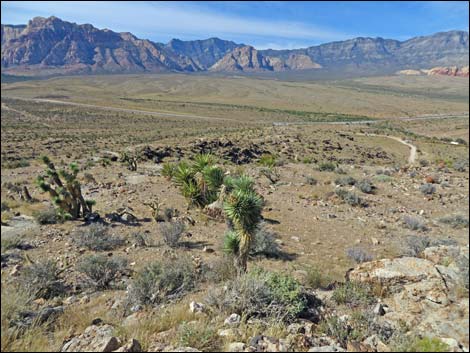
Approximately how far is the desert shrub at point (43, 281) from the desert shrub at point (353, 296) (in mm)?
5577

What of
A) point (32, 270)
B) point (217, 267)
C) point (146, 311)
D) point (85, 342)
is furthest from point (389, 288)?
point (32, 270)

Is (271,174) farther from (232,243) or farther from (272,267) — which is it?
(232,243)

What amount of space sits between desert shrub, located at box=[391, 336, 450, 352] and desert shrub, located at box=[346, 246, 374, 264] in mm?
5498

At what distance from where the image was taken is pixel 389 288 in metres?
6.77

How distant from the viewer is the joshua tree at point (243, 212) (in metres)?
7.11

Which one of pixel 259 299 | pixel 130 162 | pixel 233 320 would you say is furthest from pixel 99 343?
pixel 130 162

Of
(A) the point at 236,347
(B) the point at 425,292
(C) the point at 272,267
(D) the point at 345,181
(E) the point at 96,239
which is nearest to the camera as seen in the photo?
(A) the point at 236,347

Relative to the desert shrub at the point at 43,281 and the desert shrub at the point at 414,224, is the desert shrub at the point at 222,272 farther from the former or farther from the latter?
the desert shrub at the point at 414,224

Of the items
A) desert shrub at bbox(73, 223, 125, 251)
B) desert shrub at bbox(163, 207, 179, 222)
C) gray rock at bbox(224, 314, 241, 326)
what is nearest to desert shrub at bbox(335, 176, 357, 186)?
desert shrub at bbox(163, 207, 179, 222)

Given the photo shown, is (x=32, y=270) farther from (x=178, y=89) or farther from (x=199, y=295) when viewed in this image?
(x=178, y=89)

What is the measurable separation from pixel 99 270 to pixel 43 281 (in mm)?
Result: 1140

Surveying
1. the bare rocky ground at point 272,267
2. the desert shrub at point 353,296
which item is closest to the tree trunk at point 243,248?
the bare rocky ground at point 272,267

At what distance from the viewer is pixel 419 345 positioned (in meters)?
3.99

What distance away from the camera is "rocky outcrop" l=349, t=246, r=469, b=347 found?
545 centimetres
